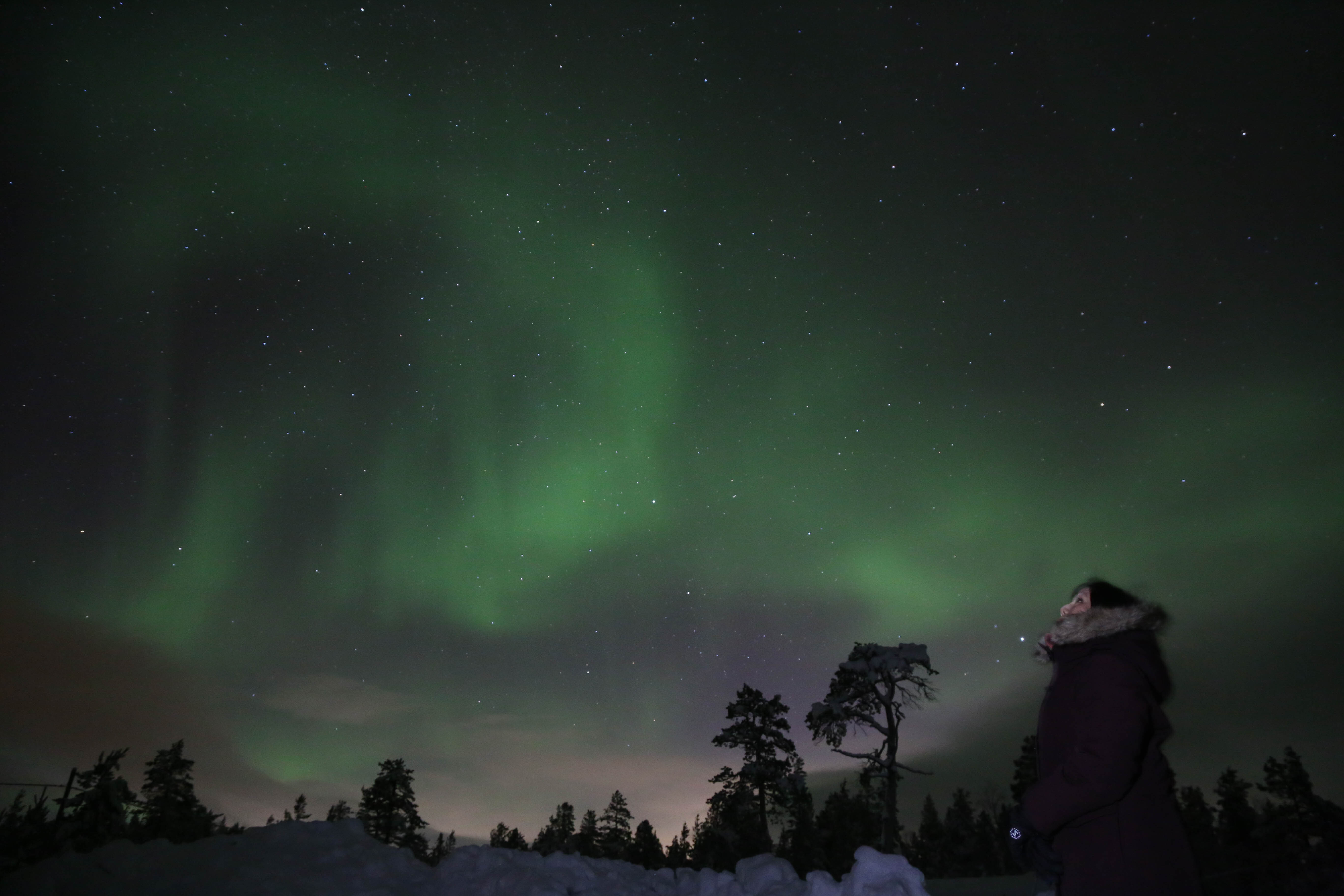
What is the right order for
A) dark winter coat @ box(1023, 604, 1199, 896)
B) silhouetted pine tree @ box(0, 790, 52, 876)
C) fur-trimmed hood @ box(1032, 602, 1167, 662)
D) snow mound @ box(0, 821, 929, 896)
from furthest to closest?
silhouetted pine tree @ box(0, 790, 52, 876), snow mound @ box(0, 821, 929, 896), fur-trimmed hood @ box(1032, 602, 1167, 662), dark winter coat @ box(1023, 604, 1199, 896)

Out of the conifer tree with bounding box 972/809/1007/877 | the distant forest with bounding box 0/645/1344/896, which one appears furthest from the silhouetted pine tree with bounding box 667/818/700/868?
the conifer tree with bounding box 972/809/1007/877

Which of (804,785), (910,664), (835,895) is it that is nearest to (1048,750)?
(835,895)

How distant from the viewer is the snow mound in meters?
8.16

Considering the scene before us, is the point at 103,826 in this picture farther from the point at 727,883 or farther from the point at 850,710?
the point at 850,710

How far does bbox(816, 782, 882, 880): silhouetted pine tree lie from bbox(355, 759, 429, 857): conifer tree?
2659 cm

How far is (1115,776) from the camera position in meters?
3.03

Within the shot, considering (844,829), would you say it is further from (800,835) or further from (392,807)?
(392,807)

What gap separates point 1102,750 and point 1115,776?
128 mm

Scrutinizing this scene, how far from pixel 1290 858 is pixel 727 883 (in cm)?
3885

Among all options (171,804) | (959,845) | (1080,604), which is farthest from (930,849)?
(1080,604)

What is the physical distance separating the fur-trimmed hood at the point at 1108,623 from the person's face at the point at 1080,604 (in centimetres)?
4

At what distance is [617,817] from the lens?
49.6 metres

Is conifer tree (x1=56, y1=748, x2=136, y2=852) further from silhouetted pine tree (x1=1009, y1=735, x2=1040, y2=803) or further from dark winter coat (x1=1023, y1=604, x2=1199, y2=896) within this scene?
silhouetted pine tree (x1=1009, y1=735, x2=1040, y2=803)

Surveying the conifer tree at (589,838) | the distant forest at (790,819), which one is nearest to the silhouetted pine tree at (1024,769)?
the distant forest at (790,819)
